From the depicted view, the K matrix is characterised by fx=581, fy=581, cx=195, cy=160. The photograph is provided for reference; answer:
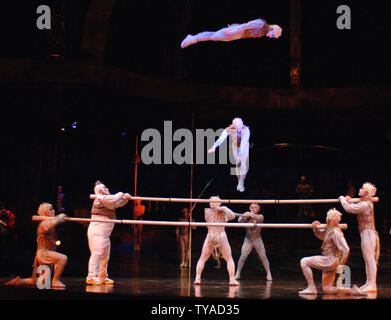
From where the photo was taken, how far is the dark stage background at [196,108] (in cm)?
1406

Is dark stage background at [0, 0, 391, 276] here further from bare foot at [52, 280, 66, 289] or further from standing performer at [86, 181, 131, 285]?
bare foot at [52, 280, 66, 289]

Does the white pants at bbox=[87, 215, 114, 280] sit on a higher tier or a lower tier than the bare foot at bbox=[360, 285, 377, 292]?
higher

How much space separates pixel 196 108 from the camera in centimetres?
1527

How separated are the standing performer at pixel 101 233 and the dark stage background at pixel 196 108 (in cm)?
467

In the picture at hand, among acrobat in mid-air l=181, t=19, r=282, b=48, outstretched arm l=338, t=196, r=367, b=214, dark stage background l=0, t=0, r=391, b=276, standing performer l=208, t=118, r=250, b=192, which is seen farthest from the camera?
dark stage background l=0, t=0, r=391, b=276

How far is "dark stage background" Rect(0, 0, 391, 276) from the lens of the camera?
1406cm

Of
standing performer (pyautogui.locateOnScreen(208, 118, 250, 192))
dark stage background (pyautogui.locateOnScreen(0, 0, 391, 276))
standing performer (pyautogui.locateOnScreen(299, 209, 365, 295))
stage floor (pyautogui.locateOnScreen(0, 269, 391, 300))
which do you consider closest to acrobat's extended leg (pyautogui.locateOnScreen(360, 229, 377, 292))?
stage floor (pyautogui.locateOnScreen(0, 269, 391, 300))

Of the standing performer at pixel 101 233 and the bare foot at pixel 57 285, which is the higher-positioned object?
the standing performer at pixel 101 233

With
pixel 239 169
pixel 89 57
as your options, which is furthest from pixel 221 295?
pixel 89 57

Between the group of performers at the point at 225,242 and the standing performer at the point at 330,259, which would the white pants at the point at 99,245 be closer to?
the group of performers at the point at 225,242

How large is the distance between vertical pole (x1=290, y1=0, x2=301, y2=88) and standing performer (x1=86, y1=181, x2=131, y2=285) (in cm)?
791

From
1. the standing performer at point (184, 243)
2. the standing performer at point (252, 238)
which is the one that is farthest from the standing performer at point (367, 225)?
the standing performer at point (184, 243)
